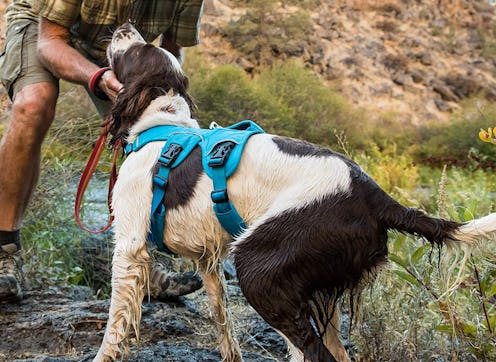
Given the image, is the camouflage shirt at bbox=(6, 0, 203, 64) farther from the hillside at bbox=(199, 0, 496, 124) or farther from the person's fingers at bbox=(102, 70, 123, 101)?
the hillside at bbox=(199, 0, 496, 124)

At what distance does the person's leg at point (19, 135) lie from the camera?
11.1 feet

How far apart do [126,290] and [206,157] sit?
2.12ft

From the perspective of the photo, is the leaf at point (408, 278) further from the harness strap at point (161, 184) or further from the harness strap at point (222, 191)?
the harness strap at point (161, 184)

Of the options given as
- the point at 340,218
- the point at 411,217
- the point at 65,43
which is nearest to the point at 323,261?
the point at 340,218

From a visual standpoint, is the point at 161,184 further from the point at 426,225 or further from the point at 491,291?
the point at 491,291

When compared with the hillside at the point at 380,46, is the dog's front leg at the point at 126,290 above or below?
above

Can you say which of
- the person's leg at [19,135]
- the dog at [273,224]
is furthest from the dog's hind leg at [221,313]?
the person's leg at [19,135]

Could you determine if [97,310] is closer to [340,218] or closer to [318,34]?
[340,218]

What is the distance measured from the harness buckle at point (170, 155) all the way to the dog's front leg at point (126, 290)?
0.35 meters

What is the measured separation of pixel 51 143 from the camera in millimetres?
4969

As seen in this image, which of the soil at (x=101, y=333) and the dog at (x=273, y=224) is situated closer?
the dog at (x=273, y=224)

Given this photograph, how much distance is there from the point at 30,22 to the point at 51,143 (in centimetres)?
154

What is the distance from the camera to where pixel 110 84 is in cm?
285

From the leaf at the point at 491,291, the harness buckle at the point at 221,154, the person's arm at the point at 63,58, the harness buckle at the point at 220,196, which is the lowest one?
the leaf at the point at 491,291
